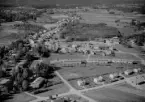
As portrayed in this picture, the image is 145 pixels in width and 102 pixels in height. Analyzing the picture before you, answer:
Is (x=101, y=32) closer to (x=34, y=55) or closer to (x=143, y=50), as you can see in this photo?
(x=143, y=50)

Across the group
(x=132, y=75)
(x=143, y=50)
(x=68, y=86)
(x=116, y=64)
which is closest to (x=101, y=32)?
(x=143, y=50)

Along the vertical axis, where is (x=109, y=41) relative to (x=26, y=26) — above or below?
below

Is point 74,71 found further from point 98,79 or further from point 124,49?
point 124,49

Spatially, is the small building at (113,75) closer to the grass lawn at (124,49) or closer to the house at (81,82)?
the house at (81,82)

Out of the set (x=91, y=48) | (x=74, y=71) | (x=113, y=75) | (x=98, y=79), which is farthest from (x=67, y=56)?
(x=113, y=75)

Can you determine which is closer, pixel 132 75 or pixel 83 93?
pixel 83 93

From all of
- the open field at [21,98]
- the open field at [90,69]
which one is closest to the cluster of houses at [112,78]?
the open field at [90,69]

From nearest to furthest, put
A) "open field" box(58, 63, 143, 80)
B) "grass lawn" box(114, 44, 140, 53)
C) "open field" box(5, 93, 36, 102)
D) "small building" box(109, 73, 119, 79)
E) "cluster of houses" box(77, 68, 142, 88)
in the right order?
"open field" box(5, 93, 36, 102), "cluster of houses" box(77, 68, 142, 88), "small building" box(109, 73, 119, 79), "open field" box(58, 63, 143, 80), "grass lawn" box(114, 44, 140, 53)

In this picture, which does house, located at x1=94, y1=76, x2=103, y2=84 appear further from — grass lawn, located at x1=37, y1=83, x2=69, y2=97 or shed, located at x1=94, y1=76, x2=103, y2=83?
grass lawn, located at x1=37, y1=83, x2=69, y2=97

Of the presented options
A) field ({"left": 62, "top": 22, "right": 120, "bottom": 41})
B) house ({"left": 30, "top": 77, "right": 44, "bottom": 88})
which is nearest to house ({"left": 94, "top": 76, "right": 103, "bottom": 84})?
house ({"left": 30, "top": 77, "right": 44, "bottom": 88})
